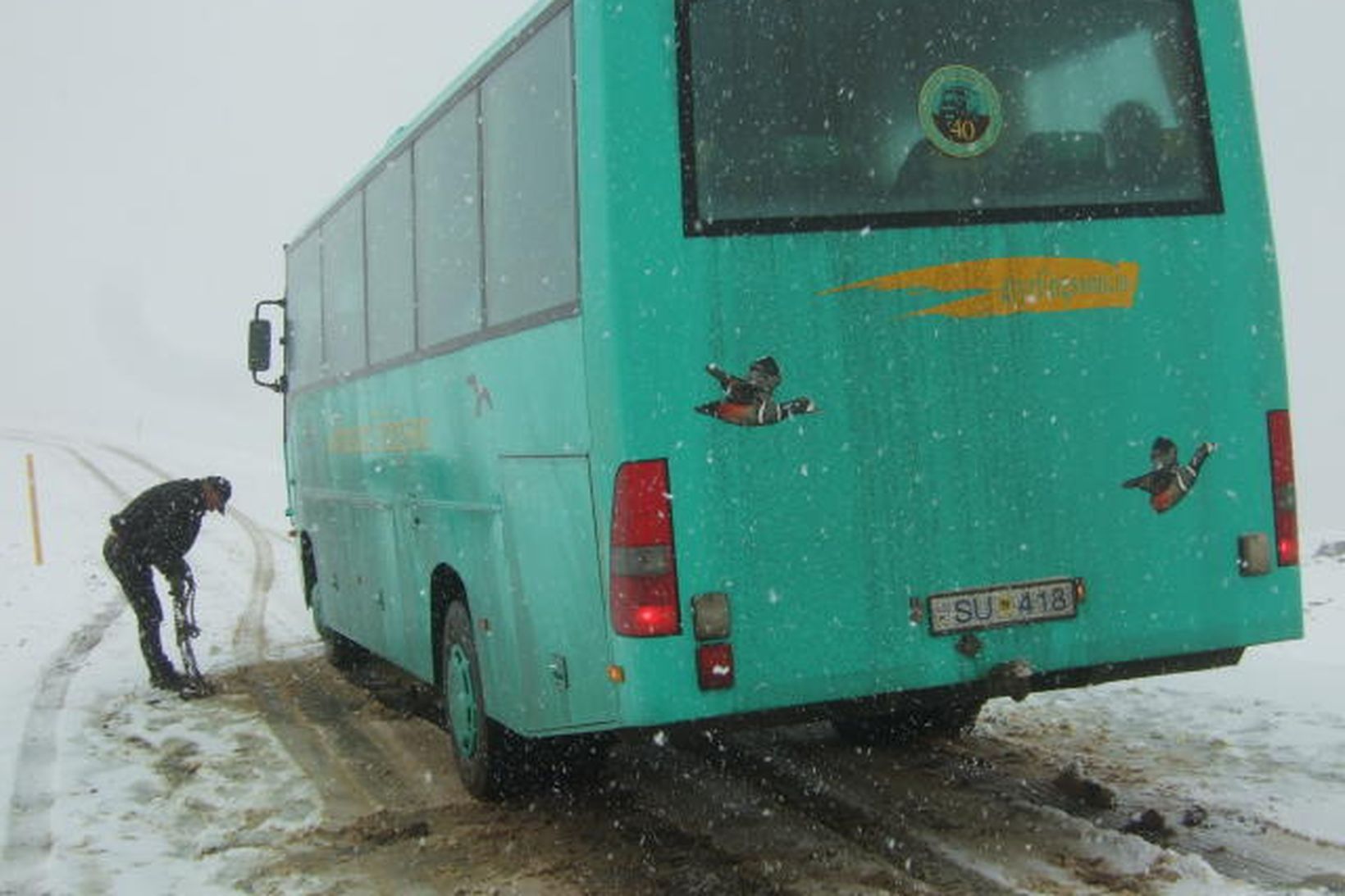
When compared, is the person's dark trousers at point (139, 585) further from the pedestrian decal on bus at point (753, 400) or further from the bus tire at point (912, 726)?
the pedestrian decal on bus at point (753, 400)

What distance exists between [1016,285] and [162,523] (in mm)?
7091

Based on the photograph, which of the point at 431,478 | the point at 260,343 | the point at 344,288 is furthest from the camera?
the point at 260,343

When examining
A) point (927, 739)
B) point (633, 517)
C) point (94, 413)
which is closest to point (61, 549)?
point (927, 739)

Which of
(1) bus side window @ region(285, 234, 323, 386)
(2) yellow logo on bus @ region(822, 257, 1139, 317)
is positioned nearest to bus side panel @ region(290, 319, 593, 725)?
(1) bus side window @ region(285, 234, 323, 386)

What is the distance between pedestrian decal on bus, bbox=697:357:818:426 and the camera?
489cm

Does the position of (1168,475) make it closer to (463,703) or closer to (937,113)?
(937,113)

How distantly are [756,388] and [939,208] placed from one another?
3.12 feet

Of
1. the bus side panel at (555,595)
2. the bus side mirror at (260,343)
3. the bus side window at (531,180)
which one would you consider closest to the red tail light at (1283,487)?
the bus side panel at (555,595)

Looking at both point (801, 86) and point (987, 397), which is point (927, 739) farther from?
point (801, 86)

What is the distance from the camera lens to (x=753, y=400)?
4.93 m

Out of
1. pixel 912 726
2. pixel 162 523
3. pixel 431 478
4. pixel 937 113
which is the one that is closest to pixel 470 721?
pixel 431 478

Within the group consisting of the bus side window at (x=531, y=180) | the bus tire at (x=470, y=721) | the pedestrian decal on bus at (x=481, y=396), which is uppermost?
the bus side window at (x=531, y=180)

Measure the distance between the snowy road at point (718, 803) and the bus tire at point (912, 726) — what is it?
139 millimetres

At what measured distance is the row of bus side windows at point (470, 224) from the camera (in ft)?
17.4
